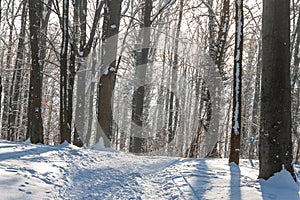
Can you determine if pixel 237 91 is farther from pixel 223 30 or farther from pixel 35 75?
pixel 35 75

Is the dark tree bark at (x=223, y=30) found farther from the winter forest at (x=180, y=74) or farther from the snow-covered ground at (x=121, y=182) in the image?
the snow-covered ground at (x=121, y=182)

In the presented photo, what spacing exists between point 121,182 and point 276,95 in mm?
2994

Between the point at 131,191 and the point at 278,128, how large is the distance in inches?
106

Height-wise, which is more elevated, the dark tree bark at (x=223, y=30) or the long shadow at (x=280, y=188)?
the dark tree bark at (x=223, y=30)

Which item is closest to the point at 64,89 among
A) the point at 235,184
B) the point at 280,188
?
the point at 235,184

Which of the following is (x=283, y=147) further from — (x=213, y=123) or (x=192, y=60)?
(x=192, y=60)

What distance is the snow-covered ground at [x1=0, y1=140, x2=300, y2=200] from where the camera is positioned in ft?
14.4

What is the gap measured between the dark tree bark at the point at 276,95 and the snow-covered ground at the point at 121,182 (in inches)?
11.5

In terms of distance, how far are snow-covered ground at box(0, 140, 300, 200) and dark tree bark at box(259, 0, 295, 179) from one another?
29 centimetres

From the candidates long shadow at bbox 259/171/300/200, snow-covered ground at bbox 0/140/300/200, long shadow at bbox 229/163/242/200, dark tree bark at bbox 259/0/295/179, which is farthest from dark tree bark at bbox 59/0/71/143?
long shadow at bbox 259/171/300/200

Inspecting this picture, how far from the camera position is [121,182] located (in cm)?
557

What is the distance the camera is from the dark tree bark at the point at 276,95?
5672 millimetres

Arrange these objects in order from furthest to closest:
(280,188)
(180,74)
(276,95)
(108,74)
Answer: (180,74) → (108,74) → (276,95) → (280,188)

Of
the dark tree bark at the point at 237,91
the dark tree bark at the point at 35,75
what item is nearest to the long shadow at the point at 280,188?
the dark tree bark at the point at 237,91
